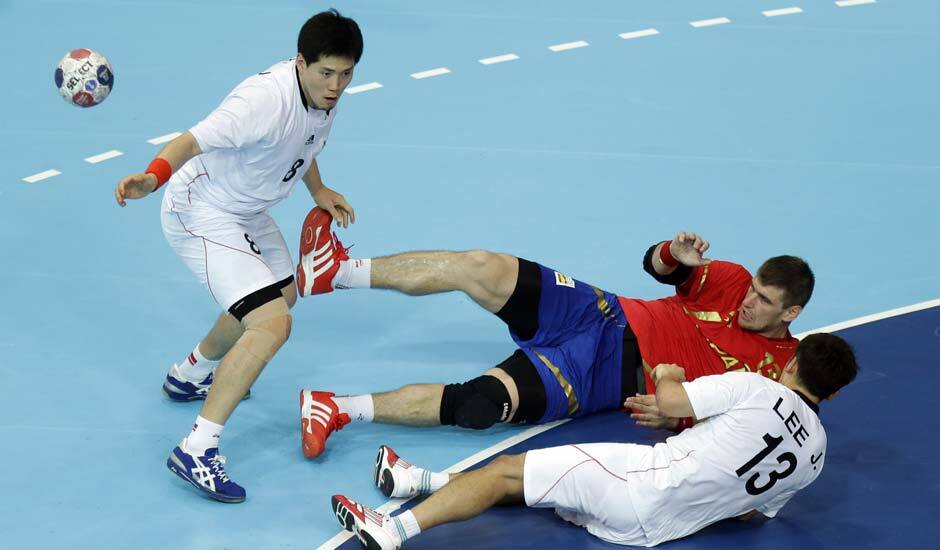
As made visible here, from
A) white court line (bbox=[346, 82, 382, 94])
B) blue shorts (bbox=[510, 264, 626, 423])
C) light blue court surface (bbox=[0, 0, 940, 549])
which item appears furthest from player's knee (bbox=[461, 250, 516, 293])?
white court line (bbox=[346, 82, 382, 94])

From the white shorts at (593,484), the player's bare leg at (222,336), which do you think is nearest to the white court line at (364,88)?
the player's bare leg at (222,336)

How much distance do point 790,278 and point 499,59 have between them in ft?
20.0

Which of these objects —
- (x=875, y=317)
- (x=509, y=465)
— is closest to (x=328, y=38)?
(x=509, y=465)

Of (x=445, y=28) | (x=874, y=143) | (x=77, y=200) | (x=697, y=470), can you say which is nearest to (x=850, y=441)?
(x=697, y=470)

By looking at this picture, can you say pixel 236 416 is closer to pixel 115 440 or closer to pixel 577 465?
pixel 115 440

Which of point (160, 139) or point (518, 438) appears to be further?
point (160, 139)

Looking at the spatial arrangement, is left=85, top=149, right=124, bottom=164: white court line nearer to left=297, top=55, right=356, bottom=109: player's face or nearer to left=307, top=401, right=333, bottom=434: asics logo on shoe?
left=297, top=55, right=356, bottom=109: player's face

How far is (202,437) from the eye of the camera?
6.07 metres

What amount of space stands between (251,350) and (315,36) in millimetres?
1573

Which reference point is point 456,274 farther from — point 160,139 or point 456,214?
point 160,139

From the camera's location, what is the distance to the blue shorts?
676cm

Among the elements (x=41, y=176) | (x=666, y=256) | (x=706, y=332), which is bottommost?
(x=706, y=332)

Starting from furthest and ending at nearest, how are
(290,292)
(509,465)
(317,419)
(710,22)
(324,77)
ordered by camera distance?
(710,22) < (290,292) < (317,419) < (324,77) < (509,465)

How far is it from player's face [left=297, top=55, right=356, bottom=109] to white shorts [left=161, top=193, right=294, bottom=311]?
78 centimetres
